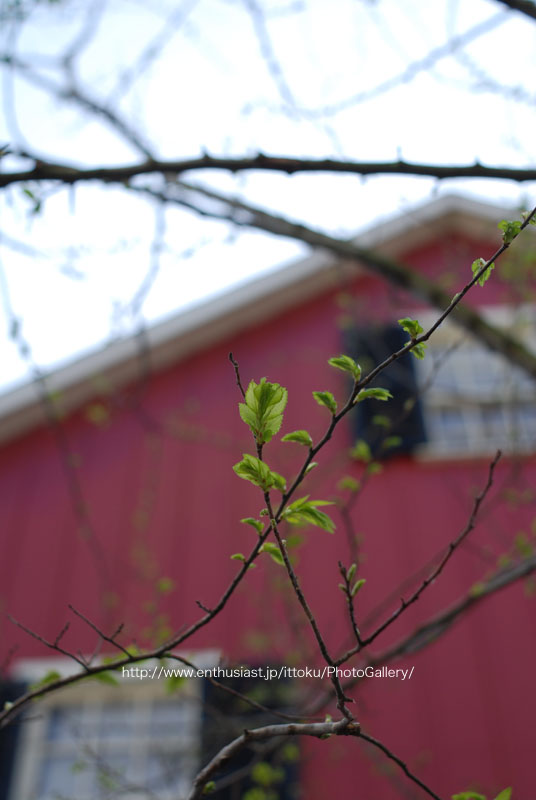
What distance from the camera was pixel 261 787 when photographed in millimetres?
2916

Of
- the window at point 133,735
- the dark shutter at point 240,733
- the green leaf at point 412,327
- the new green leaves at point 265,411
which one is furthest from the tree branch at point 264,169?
the window at point 133,735

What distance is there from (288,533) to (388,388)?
7.45 feet

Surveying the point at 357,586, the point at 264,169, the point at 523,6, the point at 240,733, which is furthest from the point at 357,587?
the point at 240,733

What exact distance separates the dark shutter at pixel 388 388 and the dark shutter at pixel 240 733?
1648mm

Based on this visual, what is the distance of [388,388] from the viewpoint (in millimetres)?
4562

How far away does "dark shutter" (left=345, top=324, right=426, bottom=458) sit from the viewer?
4.41 metres

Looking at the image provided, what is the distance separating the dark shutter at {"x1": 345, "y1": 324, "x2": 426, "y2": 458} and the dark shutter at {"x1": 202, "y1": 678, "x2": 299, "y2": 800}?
1648 mm

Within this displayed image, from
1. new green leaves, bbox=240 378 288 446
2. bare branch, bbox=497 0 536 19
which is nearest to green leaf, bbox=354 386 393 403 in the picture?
new green leaves, bbox=240 378 288 446

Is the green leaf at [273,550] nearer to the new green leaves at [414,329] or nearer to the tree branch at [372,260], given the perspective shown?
the new green leaves at [414,329]

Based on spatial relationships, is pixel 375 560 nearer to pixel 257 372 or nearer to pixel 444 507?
pixel 444 507

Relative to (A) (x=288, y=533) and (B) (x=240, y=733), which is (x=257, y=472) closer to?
(A) (x=288, y=533)

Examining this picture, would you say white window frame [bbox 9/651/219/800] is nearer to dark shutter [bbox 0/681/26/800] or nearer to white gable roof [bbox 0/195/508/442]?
dark shutter [bbox 0/681/26/800]

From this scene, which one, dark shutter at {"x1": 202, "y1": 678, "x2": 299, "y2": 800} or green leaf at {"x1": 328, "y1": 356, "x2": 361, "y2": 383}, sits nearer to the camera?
green leaf at {"x1": 328, "y1": 356, "x2": 361, "y2": 383}

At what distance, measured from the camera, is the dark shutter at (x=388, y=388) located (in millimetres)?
4406
